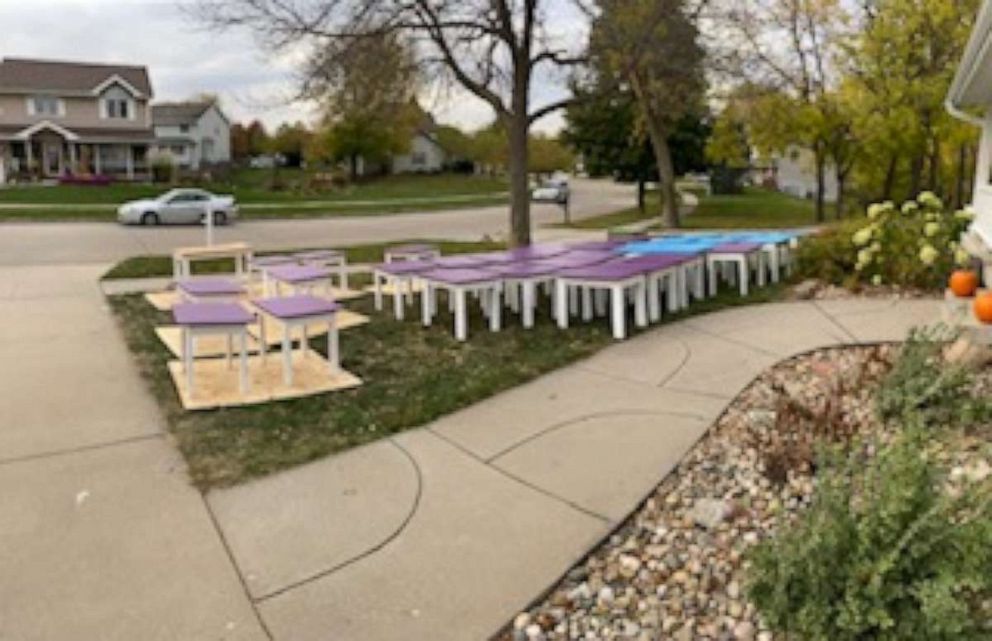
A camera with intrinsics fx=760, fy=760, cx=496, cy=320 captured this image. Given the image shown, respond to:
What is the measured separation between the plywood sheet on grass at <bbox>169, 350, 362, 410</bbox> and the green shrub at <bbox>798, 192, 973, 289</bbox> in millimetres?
5121

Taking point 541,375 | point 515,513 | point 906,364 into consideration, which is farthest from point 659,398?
point 515,513

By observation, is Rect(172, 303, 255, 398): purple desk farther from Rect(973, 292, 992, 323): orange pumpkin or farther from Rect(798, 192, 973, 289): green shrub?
Rect(798, 192, 973, 289): green shrub

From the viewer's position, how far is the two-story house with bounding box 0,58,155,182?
132 ft

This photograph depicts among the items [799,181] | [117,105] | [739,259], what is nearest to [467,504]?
[739,259]

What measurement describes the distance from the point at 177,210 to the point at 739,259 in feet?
70.8

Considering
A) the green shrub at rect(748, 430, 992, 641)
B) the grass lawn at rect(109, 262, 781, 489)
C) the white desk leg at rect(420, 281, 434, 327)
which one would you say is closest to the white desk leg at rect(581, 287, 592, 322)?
the grass lawn at rect(109, 262, 781, 489)

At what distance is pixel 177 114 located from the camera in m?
54.8

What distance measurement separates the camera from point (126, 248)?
17.6 m

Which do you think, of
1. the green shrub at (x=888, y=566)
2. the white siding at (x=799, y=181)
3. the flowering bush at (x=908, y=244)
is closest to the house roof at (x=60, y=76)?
the white siding at (x=799, y=181)

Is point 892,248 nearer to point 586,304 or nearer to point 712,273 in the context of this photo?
point 712,273

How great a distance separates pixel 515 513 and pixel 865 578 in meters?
1.64

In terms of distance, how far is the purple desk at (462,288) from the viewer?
7.05m

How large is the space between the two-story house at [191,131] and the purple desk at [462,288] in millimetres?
50374

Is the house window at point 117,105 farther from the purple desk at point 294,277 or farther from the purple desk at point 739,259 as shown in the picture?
the purple desk at point 739,259
